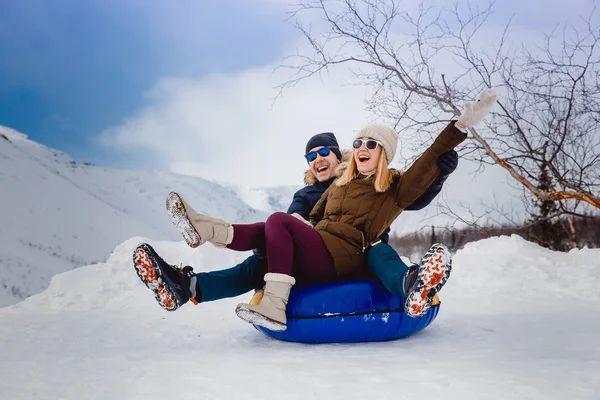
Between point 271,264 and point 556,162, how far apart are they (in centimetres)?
398

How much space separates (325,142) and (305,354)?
170cm

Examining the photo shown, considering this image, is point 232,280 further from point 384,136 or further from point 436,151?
point 436,151

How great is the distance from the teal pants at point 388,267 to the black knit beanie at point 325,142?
1.02 m

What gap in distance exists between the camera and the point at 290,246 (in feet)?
8.11

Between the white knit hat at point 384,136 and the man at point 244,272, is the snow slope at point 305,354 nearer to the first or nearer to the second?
the man at point 244,272

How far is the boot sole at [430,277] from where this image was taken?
6.42 ft

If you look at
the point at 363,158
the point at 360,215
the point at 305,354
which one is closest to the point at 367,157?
the point at 363,158

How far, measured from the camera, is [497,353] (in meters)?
2.09

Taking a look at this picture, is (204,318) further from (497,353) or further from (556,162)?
(556,162)

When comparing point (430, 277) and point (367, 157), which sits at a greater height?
point (367, 157)

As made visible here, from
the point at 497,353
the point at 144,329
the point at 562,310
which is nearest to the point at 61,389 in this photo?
the point at 144,329

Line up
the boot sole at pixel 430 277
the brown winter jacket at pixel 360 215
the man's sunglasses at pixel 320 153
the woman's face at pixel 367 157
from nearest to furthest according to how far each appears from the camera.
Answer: the boot sole at pixel 430 277, the brown winter jacket at pixel 360 215, the woman's face at pixel 367 157, the man's sunglasses at pixel 320 153

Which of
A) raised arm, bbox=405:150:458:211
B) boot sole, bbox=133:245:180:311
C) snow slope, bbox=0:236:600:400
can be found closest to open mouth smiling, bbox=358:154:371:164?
raised arm, bbox=405:150:458:211

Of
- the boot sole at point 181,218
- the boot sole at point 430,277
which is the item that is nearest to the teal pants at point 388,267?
the boot sole at point 430,277
